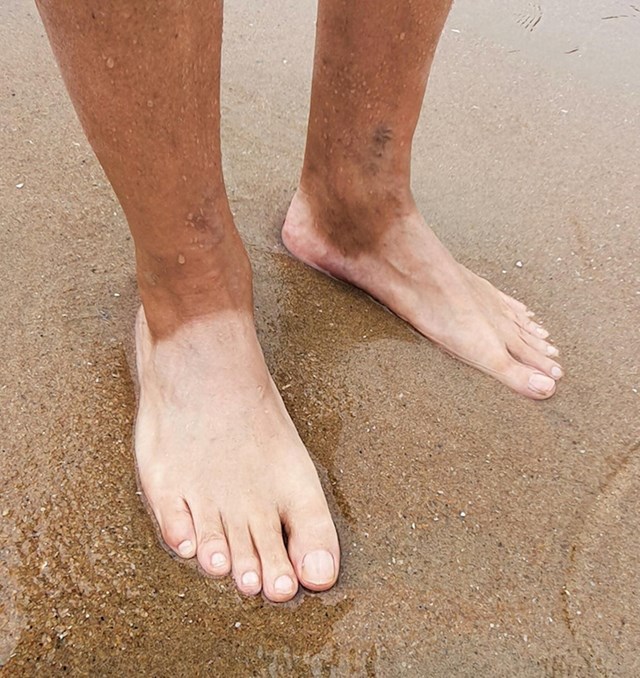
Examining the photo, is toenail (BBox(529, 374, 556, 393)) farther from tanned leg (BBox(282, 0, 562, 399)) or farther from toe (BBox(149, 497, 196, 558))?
toe (BBox(149, 497, 196, 558))

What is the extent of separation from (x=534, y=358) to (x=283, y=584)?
2.19 ft

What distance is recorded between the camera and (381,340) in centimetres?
142

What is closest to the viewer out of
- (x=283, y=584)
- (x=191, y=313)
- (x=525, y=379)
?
(x=283, y=584)

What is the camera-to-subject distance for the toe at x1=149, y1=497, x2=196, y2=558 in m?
1.07

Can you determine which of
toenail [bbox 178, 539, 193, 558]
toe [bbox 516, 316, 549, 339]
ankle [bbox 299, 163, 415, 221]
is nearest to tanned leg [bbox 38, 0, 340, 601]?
toenail [bbox 178, 539, 193, 558]

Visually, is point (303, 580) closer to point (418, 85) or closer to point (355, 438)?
point (355, 438)

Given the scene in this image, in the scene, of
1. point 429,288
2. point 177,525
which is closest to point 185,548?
point 177,525

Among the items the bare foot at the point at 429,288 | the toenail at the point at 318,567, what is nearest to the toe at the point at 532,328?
the bare foot at the point at 429,288

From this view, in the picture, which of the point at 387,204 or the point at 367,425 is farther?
the point at 387,204

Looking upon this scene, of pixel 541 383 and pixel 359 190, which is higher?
pixel 359 190

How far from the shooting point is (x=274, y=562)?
41.8 inches

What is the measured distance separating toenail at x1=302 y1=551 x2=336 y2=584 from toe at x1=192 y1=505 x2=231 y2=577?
113 mm

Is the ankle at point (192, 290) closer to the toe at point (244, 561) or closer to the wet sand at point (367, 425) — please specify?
the wet sand at point (367, 425)

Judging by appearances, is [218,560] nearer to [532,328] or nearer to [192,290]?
[192,290]
